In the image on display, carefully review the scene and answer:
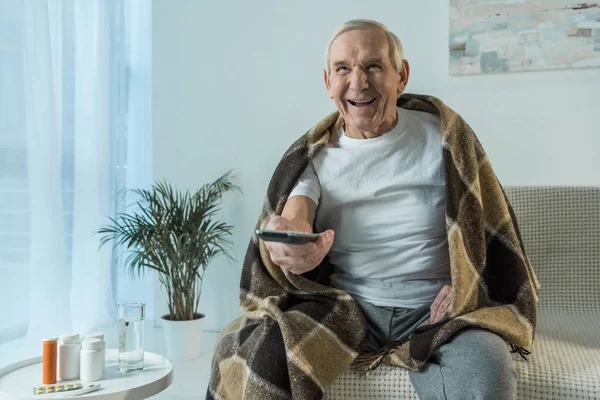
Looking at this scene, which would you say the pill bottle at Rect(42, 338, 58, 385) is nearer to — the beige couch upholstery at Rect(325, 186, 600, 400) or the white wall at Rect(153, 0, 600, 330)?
the beige couch upholstery at Rect(325, 186, 600, 400)

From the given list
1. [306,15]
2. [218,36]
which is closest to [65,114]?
[218,36]

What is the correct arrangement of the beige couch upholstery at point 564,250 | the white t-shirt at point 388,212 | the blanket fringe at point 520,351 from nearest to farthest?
the blanket fringe at point 520,351
the white t-shirt at point 388,212
the beige couch upholstery at point 564,250

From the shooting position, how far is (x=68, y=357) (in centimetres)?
150

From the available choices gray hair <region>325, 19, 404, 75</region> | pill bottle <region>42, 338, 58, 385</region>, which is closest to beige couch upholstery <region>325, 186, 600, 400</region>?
gray hair <region>325, 19, 404, 75</region>

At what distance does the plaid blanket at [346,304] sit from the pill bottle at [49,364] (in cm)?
41

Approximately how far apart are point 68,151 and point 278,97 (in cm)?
104

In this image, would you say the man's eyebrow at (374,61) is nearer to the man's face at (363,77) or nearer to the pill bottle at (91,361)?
the man's face at (363,77)

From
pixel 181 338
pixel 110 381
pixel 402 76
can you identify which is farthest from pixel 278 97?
pixel 110 381

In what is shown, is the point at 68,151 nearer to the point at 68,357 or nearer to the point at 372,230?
the point at 68,357

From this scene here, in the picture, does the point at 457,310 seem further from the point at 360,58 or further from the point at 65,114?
the point at 65,114

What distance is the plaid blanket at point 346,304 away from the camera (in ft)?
4.14

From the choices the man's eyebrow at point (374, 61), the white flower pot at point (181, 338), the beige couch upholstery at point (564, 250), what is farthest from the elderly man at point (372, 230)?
the white flower pot at point (181, 338)

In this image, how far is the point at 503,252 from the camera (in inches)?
57.0

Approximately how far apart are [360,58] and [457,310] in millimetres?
648
